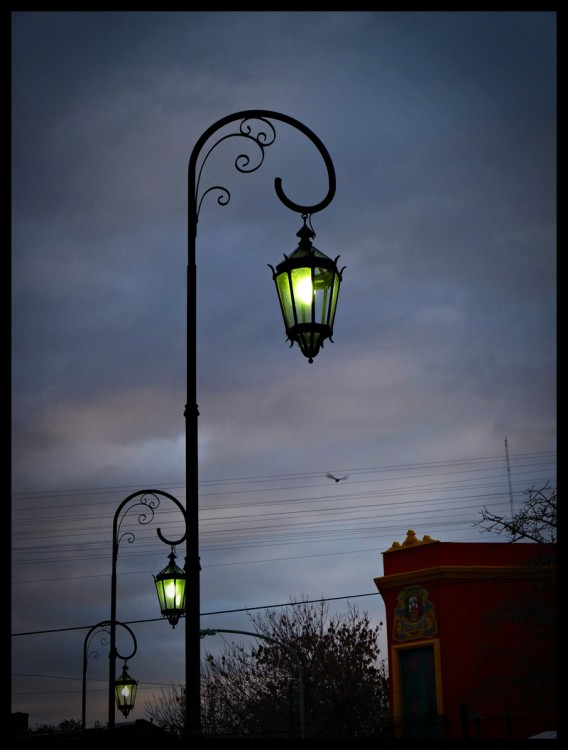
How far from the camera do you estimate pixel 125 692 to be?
86.6ft

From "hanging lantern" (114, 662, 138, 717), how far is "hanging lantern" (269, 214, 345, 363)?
67.1 feet

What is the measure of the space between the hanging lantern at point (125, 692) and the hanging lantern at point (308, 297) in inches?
805

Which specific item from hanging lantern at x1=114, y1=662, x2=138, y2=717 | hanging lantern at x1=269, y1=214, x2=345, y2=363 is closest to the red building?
hanging lantern at x1=114, y1=662, x2=138, y2=717

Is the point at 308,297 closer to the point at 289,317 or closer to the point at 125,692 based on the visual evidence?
the point at 289,317

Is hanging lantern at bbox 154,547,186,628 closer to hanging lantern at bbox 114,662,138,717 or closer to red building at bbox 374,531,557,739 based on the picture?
hanging lantern at bbox 114,662,138,717

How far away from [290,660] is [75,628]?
46.6 ft

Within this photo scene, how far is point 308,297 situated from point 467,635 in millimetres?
25048

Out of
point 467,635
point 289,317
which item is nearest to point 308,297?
point 289,317

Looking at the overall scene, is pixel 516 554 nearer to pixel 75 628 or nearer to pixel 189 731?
pixel 75 628

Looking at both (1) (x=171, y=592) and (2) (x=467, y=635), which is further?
(2) (x=467, y=635)

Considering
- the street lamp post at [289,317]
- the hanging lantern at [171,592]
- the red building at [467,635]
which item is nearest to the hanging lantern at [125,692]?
the red building at [467,635]
